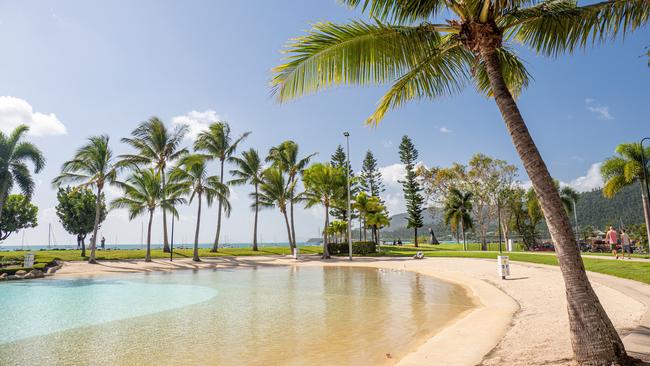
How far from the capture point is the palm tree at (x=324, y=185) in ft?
102

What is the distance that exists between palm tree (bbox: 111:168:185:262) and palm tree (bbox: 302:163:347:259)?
10.9 metres

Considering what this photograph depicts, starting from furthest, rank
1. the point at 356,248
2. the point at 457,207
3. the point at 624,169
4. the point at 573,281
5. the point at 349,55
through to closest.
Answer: the point at 457,207, the point at 356,248, the point at 624,169, the point at 349,55, the point at 573,281

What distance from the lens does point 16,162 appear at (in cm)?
2286

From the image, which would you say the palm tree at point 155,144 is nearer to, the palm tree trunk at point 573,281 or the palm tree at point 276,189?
the palm tree at point 276,189

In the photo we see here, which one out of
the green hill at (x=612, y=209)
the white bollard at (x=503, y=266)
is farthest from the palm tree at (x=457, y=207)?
the green hill at (x=612, y=209)

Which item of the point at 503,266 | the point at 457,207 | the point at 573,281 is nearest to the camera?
the point at 573,281

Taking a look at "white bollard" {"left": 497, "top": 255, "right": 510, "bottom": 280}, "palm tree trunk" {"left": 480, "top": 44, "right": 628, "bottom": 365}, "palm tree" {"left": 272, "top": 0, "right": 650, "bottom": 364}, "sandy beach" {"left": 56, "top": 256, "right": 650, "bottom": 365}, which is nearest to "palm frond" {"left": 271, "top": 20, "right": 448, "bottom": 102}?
"palm tree" {"left": 272, "top": 0, "right": 650, "bottom": 364}

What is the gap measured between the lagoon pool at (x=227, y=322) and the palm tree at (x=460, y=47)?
3.40 metres

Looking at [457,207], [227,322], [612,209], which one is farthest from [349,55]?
[612,209]

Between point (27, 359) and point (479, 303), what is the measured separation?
30.9ft

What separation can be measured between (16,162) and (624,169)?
37.3m

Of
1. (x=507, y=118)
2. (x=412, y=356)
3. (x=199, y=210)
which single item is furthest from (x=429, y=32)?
(x=199, y=210)

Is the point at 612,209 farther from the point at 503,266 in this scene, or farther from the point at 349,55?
the point at 349,55

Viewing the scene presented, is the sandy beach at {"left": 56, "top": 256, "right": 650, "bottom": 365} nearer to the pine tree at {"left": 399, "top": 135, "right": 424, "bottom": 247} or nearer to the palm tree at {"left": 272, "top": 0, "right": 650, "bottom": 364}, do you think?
the palm tree at {"left": 272, "top": 0, "right": 650, "bottom": 364}
